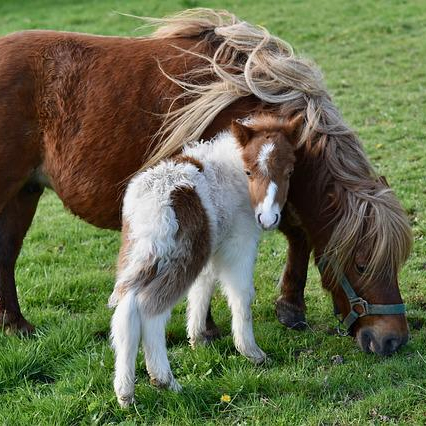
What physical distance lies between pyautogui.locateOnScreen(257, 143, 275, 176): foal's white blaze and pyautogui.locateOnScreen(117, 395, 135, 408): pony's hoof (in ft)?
4.72

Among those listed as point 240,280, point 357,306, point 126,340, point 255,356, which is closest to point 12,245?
point 126,340

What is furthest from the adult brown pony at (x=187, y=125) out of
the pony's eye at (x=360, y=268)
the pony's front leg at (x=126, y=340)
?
the pony's front leg at (x=126, y=340)

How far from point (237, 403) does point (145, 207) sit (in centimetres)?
121

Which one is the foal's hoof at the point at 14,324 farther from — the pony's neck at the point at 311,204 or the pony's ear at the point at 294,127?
the pony's ear at the point at 294,127

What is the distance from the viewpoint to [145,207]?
4.19 metres

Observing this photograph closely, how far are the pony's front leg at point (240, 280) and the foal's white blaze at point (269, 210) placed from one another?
0.47 m

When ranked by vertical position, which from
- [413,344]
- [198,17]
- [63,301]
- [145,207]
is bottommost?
[63,301]

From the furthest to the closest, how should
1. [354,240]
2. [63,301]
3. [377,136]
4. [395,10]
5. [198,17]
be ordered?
[395,10] < [377,136] < [63,301] < [198,17] < [354,240]

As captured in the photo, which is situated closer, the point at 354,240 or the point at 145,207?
the point at 145,207

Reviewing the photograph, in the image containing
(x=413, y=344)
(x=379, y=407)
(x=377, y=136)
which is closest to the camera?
(x=379, y=407)

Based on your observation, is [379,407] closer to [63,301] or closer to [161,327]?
[161,327]

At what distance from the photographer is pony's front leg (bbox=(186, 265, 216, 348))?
15.9ft

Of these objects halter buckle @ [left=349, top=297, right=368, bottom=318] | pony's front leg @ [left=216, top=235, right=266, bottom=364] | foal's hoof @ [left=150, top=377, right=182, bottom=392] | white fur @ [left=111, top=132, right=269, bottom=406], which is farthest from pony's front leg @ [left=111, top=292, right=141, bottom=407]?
halter buckle @ [left=349, top=297, right=368, bottom=318]

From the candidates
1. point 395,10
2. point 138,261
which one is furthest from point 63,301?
point 395,10
